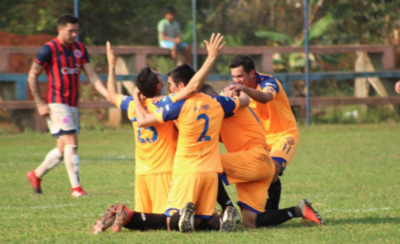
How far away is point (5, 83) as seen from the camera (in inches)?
560

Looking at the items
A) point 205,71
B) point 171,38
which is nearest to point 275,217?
point 205,71

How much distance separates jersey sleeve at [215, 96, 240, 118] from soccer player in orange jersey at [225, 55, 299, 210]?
0.79 ft

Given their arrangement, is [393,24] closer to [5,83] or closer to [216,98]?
[5,83]

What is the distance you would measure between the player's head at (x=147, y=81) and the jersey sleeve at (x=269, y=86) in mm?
1125

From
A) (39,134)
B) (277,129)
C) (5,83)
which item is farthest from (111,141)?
(277,129)

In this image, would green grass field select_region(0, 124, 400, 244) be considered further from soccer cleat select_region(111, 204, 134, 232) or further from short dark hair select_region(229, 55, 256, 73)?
short dark hair select_region(229, 55, 256, 73)

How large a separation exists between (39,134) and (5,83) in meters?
1.42

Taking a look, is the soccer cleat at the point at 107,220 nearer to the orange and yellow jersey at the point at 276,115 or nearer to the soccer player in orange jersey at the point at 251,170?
the soccer player in orange jersey at the point at 251,170

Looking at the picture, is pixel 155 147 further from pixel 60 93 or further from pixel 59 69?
pixel 59 69

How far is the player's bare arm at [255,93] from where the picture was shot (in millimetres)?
5566

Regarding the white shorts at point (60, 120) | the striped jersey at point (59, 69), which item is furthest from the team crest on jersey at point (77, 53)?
the white shorts at point (60, 120)

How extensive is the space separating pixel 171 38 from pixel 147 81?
998cm

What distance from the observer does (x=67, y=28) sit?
7598mm

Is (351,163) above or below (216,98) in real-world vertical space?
below
